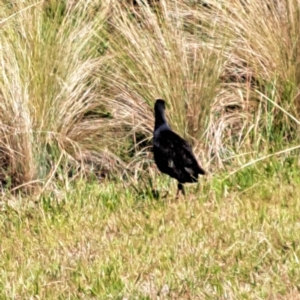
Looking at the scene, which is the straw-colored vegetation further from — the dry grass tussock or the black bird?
the black bird

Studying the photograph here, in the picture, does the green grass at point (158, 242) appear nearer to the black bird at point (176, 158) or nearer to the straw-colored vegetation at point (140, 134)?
the straw-colored vegetation at point (140, 134)

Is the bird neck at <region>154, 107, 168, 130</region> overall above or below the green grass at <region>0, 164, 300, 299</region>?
above

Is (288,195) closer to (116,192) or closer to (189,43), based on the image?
(116,192)

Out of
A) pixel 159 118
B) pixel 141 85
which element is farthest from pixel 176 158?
pixel 141 85

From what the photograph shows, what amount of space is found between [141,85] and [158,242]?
7.46 feet

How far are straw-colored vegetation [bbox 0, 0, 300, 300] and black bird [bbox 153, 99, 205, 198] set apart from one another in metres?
0.13

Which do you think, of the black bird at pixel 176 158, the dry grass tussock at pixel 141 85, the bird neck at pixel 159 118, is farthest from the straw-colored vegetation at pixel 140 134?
the bird neck at pixel 159 118

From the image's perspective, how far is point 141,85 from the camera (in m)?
7.05

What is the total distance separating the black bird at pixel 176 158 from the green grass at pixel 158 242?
0.44 feet

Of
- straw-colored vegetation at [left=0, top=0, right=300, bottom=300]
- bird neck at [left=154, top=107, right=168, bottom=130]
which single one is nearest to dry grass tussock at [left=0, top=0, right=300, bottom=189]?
straw-colored vegetation at [left=0, top=0, right=300, bottom=300]

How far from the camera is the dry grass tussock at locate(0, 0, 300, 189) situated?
6641mm

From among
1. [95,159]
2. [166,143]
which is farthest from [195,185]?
[95,159]

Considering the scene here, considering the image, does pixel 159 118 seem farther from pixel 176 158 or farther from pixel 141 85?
pixel 141 85

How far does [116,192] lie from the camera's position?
19.5 feet
